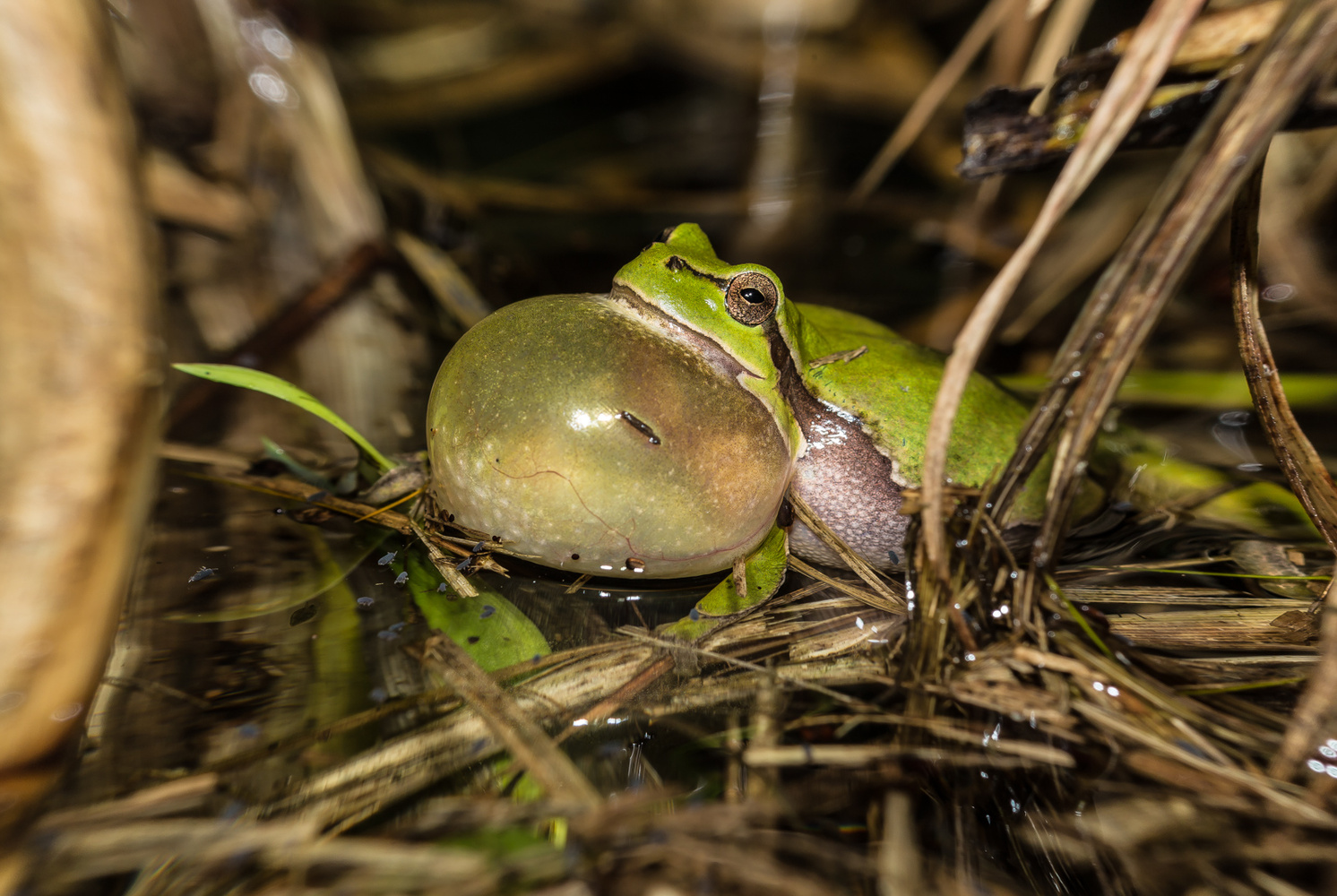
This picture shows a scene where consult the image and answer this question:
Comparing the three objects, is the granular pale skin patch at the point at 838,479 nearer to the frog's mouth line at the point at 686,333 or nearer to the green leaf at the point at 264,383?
the frog's mouth line at the point at 686,333

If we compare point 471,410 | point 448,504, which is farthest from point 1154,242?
point 448,504

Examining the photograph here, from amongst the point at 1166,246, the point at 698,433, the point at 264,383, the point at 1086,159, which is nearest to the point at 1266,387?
the point at 1166,246

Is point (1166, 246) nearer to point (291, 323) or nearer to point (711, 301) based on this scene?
point (711, 301)

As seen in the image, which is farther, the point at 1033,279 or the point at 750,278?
the point at 1033,279

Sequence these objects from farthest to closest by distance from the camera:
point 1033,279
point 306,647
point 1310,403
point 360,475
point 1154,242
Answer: point 1033,279
point 1310,403
point 360,475
point 306,647
point 1154,242

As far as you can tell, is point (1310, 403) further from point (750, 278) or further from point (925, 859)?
point (925, 859)
